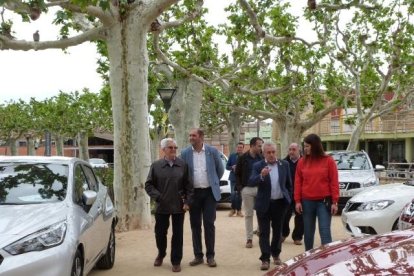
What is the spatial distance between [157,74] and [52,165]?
563 inches

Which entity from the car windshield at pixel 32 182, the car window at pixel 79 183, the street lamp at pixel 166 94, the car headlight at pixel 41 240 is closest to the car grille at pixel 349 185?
the street lamp at pixel 166 94

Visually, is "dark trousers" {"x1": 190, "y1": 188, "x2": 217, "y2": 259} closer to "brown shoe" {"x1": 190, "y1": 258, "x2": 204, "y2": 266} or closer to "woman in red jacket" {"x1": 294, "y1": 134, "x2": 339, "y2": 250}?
"brown shoe" {"x1": 190, "y1": 258, "x2": 204, "y2": 266}

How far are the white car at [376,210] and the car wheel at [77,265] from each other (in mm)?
4332

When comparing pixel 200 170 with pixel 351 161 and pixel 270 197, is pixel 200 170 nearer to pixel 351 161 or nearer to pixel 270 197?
pixel 270 197

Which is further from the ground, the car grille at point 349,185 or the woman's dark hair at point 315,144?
the woman's dark hair at point 315,144

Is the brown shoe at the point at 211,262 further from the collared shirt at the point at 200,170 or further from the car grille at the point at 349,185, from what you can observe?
the car grille at the point at 349,185

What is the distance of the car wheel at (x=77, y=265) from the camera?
526 cm

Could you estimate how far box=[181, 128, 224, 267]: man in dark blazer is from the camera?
7617 mm

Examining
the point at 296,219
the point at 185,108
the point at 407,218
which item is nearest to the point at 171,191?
the point at 407,218

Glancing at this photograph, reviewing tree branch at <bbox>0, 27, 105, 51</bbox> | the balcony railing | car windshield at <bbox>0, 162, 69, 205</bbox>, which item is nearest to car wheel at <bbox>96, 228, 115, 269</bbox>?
car windshield at <bbox>0, 162, 69, 205</bbox>

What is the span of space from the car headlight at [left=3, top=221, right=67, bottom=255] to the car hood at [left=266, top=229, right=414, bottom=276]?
84.6 inches

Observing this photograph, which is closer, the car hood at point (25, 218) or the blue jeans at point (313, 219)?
the car hood at point (25, 218)

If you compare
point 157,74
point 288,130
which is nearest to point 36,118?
point 288,130

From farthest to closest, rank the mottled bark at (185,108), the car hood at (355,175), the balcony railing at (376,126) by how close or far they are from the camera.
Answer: the balcony railing at (376,126) → the mottled bark at (185,108) → the car hood at (355,175)
